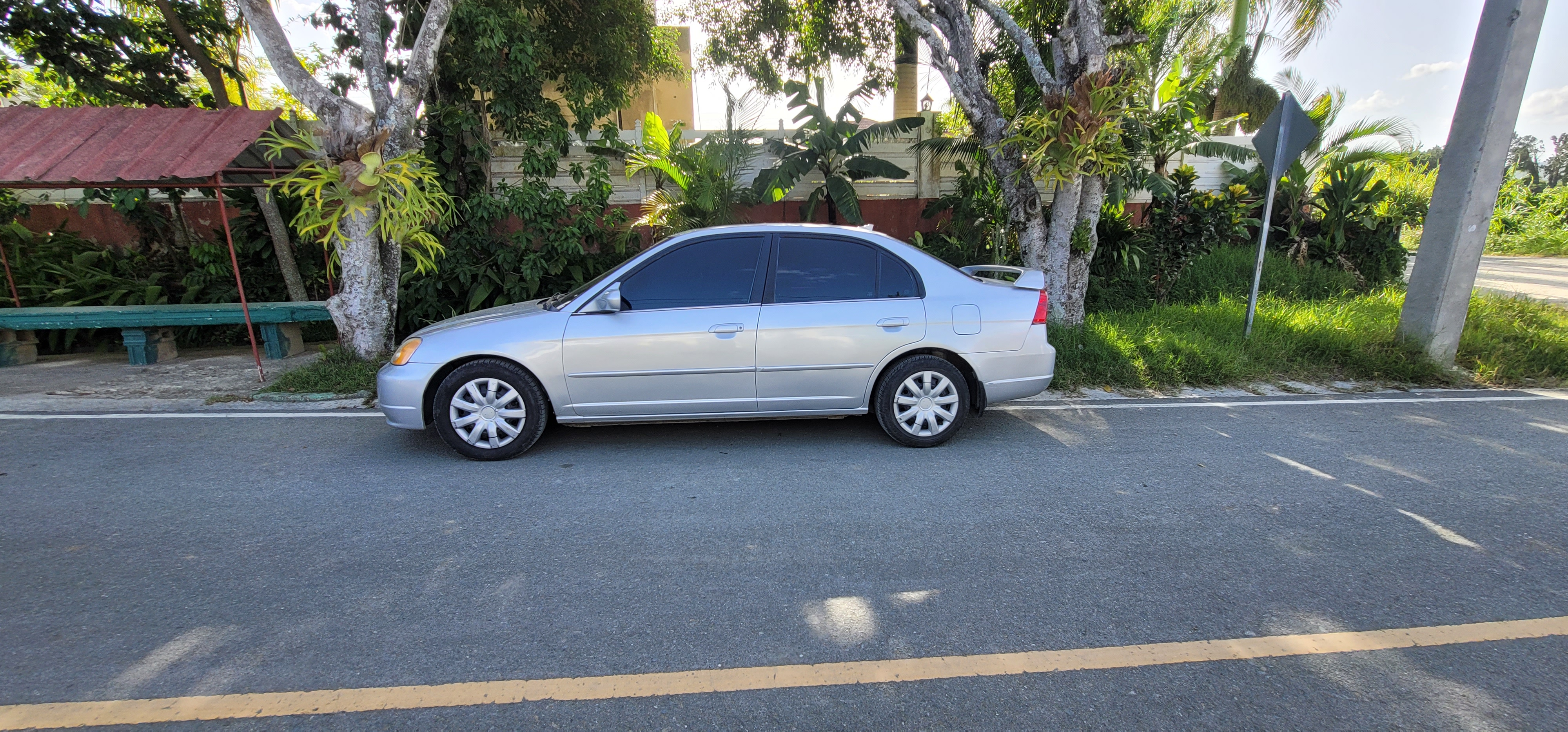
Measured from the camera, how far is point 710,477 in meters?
4.68

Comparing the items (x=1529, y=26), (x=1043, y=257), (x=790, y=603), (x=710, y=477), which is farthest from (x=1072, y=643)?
(x=1529, y=26)

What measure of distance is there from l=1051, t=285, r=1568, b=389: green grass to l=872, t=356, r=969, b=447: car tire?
89.4 inches

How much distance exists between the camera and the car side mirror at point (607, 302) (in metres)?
4.95

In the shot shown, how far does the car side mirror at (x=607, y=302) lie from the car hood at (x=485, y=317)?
1.14ft

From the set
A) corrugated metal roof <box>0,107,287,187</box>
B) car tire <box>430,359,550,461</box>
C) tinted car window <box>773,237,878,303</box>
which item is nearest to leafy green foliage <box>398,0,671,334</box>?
corrugated metal roof <box>0,107,287,187</box>

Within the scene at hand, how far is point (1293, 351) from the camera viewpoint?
764 centimetres

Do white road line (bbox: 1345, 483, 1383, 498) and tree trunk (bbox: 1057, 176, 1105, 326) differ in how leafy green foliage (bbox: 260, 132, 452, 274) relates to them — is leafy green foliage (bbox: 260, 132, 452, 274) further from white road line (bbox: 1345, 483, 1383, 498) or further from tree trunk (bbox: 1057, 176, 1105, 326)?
white road line (bbox: 1345, 483, 1383, 498)

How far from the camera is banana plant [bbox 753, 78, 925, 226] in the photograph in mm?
9750

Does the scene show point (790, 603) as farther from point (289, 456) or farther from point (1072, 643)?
point (289, 456)

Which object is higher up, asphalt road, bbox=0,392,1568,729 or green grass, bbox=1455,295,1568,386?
green grass, bbox=1455,295,1568,386

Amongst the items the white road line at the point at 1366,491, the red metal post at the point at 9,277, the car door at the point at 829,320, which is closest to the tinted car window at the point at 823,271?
the car door at the point at 829,320

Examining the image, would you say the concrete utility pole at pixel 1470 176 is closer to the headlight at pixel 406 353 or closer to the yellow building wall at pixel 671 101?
the headlight at pixel 406 353

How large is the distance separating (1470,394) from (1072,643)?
6.51 m

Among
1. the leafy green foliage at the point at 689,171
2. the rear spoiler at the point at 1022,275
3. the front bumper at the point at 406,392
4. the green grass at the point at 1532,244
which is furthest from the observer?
the green grass at the point at 1532,244
